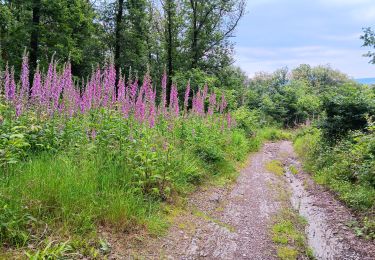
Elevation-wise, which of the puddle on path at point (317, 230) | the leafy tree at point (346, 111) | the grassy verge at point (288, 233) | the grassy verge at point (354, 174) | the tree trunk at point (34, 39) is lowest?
the puddle on path at point (317, 230)

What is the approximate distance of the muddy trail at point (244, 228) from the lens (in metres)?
4.84

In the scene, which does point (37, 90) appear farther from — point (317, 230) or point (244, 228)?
point (317, 230)

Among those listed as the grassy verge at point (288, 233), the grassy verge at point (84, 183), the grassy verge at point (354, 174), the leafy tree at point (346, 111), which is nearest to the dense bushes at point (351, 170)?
the grassy verge at point (354, 174)

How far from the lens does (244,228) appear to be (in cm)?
617

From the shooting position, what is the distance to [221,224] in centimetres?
612

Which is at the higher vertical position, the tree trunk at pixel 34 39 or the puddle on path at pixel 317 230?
the tree trunk at pixel 34 39

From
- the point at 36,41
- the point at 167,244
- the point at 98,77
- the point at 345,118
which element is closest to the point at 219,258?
the point at 167,244

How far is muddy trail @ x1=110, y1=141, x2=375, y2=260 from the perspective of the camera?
15.9ft

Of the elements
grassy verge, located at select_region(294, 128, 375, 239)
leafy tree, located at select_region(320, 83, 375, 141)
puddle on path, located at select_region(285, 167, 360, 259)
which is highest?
leafy tree, located at select_region(320, 83, 375, 141)

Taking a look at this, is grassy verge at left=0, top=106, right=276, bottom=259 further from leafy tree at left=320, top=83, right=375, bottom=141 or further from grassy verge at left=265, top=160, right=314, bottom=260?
leafy tree at left=320, top=83, right=375, bottom=141

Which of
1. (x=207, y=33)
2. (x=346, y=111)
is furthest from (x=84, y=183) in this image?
(x=207, y=33)

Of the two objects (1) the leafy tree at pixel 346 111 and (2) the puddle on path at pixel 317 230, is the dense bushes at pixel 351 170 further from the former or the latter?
(2) the puddle on path at pixel 317 230

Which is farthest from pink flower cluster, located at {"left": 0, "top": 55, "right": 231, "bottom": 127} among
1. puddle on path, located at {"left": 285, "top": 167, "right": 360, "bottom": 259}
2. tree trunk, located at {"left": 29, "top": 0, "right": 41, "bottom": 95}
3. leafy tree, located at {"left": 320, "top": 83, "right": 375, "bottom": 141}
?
tree trunk, located at {"left": 29, "top": 0, "right": 41, "bottom": 95}

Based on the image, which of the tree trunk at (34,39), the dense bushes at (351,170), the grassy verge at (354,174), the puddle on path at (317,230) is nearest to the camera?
the puddle on path at (317,230)
